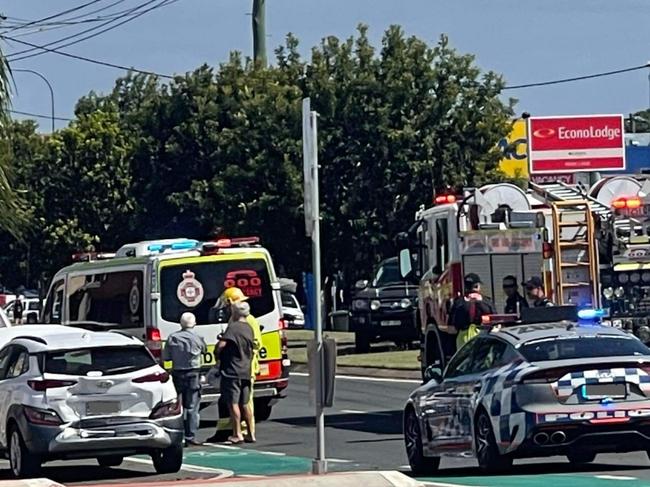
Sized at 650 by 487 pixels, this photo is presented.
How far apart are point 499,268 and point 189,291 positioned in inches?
183

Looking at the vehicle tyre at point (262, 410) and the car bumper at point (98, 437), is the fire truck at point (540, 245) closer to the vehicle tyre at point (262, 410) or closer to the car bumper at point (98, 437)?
the vehicle tyre at point (262, 410)

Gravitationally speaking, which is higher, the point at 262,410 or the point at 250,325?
the point at 250,325

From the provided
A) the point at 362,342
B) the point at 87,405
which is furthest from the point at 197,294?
the point at 362,342

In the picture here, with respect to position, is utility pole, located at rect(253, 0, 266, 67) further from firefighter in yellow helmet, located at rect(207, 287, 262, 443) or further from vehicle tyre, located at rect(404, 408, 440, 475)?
vehicle tyre, located at rect(404, 408, 440, 475)

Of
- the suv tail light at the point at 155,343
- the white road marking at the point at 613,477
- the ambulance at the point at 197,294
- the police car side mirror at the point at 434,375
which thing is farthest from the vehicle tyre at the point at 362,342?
the white road marking at the point at 613,477

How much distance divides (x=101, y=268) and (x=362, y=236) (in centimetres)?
2388

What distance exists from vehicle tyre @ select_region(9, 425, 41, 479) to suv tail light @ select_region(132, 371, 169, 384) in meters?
1.33

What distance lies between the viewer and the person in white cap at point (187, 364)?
68.5ft

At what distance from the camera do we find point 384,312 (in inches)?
1484

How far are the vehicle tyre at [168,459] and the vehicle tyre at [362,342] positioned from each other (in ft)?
67.6

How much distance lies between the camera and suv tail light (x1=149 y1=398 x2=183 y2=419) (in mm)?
17391

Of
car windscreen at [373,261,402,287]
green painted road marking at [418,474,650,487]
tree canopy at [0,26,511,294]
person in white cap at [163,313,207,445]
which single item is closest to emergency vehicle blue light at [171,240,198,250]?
person in white cap at [163,313,207,445]

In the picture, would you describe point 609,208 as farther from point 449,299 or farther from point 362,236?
point 362,236

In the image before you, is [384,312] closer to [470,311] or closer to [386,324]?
[386,324]
